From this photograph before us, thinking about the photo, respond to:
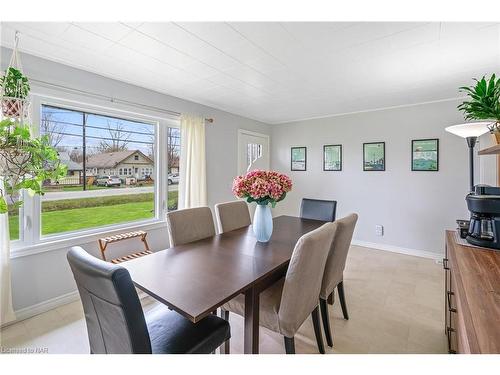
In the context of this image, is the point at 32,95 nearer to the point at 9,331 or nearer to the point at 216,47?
the point at 216,47

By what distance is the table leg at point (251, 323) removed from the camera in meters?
1.30

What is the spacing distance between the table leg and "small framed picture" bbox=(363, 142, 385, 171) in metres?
3.39

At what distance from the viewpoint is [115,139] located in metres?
2.80

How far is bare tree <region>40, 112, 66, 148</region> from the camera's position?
2260 millimetres

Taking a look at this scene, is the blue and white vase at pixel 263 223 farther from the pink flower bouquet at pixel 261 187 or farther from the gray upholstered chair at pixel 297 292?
the gray upholstered chair at pixel 297 292

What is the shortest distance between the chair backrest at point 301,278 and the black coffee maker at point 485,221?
2.80 ft

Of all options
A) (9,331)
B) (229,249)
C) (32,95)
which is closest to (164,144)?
(32,95)

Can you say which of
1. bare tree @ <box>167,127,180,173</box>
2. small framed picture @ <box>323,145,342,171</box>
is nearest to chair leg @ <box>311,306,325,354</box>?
bare tree @ <box>167,127,180,173</box>

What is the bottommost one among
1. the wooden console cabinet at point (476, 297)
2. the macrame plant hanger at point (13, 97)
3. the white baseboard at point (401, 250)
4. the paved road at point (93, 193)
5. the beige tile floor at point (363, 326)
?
the beige tile floor at point (363, 326)

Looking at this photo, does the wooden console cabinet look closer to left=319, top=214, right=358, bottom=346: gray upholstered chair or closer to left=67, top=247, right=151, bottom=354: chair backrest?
left=319, top=214, right=358, bottom=346: gray upholstered chair

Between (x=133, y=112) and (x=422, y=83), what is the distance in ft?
10.9

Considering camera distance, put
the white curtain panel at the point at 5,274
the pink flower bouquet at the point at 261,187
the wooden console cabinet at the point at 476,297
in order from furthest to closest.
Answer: the white curtain panel at the point at 5,274 → the pink flower bouquet at the point at 261,187 → the wooden console cabinet at the point at 476,297

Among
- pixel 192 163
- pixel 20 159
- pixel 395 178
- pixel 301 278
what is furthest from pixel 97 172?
pixel 395 178

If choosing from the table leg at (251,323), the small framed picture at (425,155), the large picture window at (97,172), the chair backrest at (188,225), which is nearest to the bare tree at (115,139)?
the large picture window at (97,172)
